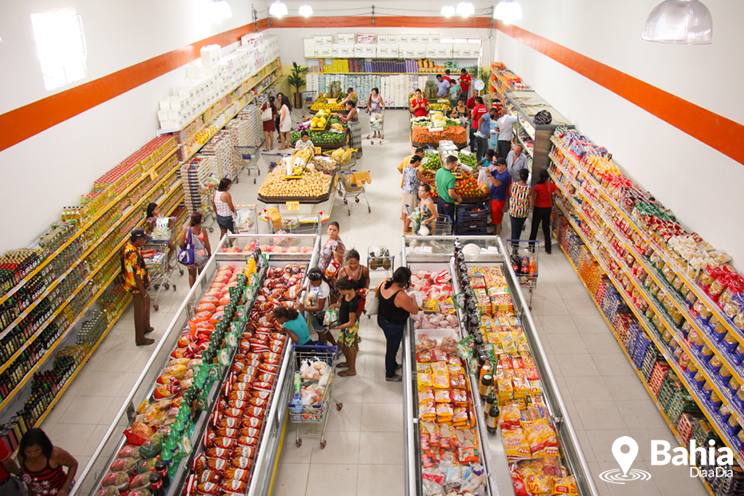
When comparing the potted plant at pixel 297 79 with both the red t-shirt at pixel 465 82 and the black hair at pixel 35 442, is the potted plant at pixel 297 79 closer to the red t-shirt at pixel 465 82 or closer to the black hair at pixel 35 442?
the red t-shirt at pixel 465 82

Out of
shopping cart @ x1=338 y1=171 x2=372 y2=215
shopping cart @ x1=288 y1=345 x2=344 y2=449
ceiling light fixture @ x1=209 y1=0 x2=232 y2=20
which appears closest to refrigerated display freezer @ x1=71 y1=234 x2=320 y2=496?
shopping cart @ x1=288 y1=345 x2=344 y2=449

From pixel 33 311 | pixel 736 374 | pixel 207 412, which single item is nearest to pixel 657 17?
pixel 736 374

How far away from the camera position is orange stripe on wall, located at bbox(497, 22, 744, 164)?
5098mm

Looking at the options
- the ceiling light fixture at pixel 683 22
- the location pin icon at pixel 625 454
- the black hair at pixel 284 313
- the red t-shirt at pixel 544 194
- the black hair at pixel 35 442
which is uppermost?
the ceiling light fixture at pixel 683 22

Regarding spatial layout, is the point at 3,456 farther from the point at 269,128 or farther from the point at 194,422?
the point at 269,128

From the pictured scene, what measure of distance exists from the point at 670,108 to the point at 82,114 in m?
7.59

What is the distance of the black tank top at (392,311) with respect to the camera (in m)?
5.60

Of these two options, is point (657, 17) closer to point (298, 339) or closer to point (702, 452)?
point (702, 452)

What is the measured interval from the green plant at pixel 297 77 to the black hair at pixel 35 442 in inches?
651

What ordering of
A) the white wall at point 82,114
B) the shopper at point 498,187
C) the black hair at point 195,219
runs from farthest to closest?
the shopper at point 498,187
the black hair at point 195,219
the white wall at point 82,114

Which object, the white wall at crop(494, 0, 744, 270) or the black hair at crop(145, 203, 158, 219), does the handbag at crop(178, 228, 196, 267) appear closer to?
the black hair at crop(145, 203, 158, 219)

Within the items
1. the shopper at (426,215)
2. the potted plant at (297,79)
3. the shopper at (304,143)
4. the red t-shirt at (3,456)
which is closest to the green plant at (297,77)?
the potted plant at (297,79)

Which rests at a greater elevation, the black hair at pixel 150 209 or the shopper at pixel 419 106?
the shopper at pixel 419 106

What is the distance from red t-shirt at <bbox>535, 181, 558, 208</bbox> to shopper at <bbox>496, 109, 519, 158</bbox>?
3486 millimetres
